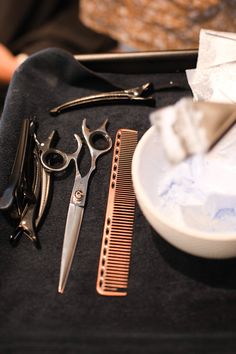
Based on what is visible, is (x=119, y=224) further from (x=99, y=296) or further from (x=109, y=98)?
(x=109, y=98)

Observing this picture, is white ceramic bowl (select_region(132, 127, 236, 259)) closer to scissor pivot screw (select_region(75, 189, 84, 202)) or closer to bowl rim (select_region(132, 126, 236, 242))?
bowl rim (select_region(132, 126, 236, 242))

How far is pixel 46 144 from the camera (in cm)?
61

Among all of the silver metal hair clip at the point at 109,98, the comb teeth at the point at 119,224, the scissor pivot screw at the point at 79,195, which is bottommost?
the comb teeth at the point at 119,224

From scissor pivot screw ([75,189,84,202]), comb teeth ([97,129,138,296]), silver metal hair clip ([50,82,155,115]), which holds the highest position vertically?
silver metal hair clip ([50,82,155,115])

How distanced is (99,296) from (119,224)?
0.09 m

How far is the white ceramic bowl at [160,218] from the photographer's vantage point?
17.5 inches

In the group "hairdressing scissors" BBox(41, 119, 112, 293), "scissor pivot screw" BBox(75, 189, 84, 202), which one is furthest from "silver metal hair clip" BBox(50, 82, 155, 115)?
"scissor pivot screw" BBox(75, 189, 84, 202)

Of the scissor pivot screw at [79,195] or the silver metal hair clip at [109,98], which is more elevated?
the silver metal hair clip at [109,98]

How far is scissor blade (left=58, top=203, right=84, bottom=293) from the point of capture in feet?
1.68

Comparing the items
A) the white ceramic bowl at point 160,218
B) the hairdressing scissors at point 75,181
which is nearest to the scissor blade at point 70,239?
the hairdressing scissors at point 75,181

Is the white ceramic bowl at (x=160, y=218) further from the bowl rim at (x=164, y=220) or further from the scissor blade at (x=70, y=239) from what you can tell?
Answer: the scissor blade at (x=70, y=239)

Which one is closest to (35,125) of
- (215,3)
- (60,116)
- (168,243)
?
(60,116)

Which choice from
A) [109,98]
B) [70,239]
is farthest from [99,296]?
[109,98]

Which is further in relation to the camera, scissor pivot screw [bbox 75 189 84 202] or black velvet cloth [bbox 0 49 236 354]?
scissor pivot screw [bbox 75 189 84 202]
